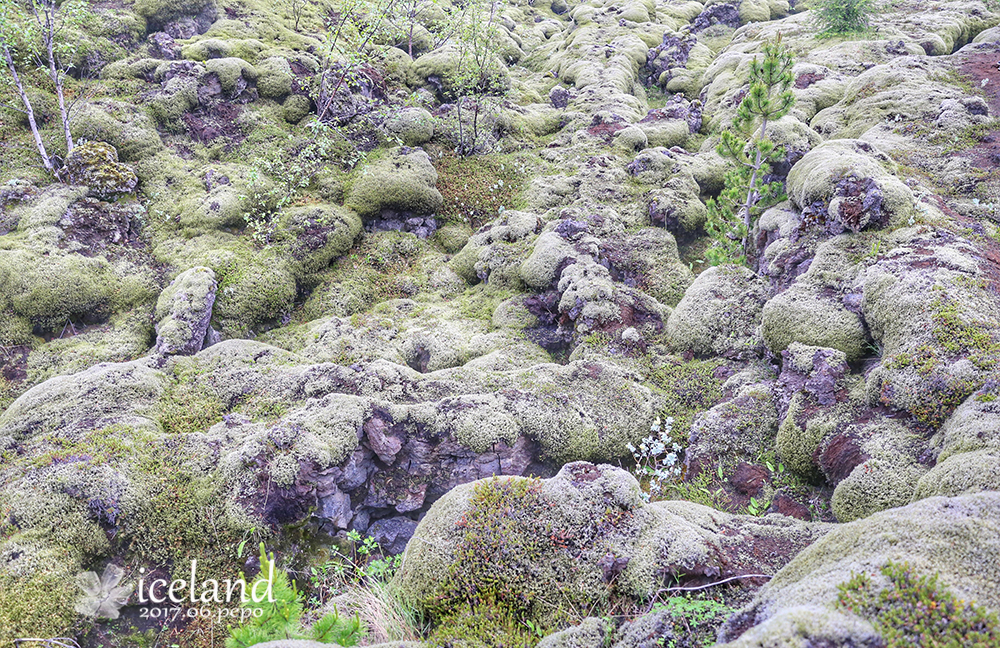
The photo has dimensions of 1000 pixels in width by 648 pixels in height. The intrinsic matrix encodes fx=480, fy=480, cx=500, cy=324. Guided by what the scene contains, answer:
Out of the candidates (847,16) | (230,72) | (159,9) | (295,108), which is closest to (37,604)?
(295,108)

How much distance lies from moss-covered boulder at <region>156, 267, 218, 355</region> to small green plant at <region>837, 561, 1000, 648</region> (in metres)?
11.8

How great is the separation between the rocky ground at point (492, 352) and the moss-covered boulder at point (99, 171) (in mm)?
72

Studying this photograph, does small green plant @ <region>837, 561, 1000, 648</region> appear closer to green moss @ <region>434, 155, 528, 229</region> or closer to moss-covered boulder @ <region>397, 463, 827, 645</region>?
moss-covered boulder @ <region>397, 463, 827, 645</region>

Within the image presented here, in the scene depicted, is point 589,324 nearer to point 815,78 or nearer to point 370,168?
point 370,168

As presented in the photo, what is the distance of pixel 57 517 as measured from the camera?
6281 mm

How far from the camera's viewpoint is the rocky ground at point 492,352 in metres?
4.93

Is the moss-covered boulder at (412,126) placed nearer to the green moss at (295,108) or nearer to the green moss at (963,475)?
the green moss at (295,108)

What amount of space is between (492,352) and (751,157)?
8684 millimetres

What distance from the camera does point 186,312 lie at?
429 inches

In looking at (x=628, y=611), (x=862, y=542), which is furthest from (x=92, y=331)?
(x=862, y=542)

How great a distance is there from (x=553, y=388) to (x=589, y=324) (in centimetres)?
253

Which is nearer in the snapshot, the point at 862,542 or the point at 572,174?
the point at 862,542

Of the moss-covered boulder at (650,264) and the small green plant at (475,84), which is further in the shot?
the small green plant at (475,84)

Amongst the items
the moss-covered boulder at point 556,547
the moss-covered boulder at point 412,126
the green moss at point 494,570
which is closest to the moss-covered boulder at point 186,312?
the moss-covered boulder at point 556,547
